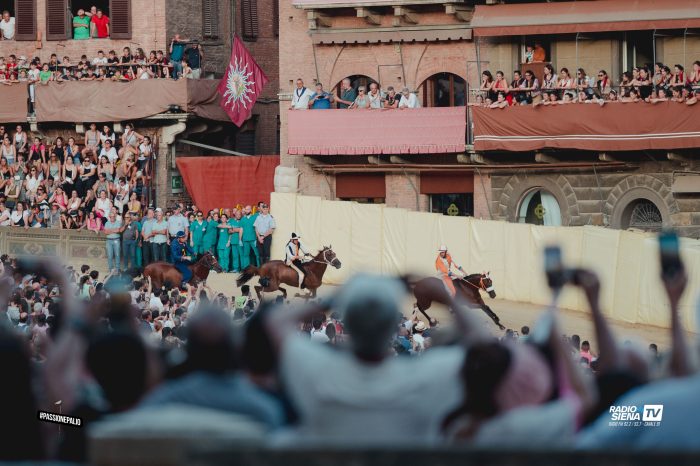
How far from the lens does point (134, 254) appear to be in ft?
115

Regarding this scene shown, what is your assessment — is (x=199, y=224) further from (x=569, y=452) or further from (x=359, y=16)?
(x=569, y=452)

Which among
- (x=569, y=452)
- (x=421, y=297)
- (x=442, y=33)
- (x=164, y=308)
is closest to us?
(x=569, y=452)

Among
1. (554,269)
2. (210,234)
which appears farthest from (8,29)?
(554,269)

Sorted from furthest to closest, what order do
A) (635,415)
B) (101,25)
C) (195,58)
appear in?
1. (101,25)
2. (195,58)
3. (635,415)

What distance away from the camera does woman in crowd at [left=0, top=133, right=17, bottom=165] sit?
40.1 meters

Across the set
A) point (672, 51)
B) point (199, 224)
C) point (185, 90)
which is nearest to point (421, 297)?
point (199, 224)

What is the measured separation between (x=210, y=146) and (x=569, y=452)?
38.2 meters

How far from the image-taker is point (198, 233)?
116 ft

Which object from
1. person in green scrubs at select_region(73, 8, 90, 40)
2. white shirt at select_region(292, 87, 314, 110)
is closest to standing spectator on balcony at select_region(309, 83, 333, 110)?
white shirt at select_region(292, 87, 314, 110)

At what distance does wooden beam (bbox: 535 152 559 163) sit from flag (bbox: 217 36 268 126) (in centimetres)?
768

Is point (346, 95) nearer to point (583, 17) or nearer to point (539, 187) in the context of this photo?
point (539, 187)

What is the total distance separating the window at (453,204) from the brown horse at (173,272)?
8515 mm

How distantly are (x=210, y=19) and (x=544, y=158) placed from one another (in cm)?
1157

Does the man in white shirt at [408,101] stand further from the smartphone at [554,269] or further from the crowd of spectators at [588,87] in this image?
the smartphone at [554,269]
